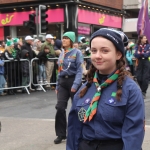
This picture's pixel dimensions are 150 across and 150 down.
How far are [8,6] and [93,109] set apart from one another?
24026mm

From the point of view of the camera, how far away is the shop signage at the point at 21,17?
23.8 meters

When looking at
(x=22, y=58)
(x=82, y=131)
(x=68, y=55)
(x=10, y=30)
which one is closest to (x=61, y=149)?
(x=68, y=55)

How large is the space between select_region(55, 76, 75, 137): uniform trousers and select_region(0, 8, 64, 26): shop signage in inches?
701

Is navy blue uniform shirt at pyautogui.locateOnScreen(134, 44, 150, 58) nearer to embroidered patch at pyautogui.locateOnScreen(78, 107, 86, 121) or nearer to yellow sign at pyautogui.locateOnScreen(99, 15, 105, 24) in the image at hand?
embroidered patch at pyautogui.locateOnScreen(78, 107, 86, 121)

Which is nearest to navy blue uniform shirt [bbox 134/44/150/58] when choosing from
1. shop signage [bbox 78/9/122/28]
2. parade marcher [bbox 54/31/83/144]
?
parade marcher [bbox 54/31/83/144]

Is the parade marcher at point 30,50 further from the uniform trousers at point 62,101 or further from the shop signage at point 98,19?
the shop signage at point 98,19

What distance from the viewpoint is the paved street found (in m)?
6.29

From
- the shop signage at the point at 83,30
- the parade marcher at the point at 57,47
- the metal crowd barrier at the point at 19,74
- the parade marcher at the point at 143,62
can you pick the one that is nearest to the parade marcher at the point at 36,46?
the parade marcher at the point at 57,47

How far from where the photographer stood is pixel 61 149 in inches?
234

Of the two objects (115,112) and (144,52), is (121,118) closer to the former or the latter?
(115,112)

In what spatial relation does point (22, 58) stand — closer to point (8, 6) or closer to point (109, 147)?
point (109, 147)

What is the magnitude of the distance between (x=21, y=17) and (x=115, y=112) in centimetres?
2301

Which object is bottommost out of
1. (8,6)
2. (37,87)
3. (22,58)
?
(37,87)

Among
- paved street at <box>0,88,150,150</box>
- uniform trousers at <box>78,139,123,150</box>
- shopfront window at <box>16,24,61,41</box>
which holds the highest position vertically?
shopfront window at <box>16,24,61,41</box>
